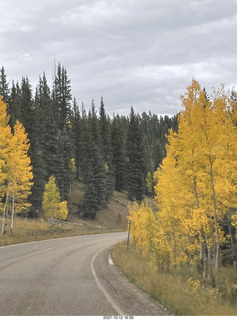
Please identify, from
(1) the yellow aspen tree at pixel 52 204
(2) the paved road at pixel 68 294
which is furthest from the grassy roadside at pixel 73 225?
(2) the paved road at pixel 68 294

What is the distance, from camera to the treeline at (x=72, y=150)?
1772 inches

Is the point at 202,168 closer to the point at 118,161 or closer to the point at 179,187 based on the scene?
the point at 179,187

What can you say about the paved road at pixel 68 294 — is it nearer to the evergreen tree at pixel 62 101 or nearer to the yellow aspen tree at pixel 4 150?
the yellow aspen tree at pixel 4 150

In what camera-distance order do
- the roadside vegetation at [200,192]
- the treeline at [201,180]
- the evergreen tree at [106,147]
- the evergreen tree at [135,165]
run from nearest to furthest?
the roadside vegetation at [200,192] → the treeline at [201,180] → the evergreen tree at [106,147] → the evergreen tree at [135,165]

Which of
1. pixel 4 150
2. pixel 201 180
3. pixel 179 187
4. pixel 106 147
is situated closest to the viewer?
pixel 201 180

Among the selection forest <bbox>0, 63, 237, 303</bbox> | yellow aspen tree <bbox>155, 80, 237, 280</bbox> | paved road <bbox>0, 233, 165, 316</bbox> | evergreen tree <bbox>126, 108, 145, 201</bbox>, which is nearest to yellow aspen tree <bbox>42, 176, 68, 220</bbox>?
A: forest <bbox>0, 63, 237, 303</bbox>

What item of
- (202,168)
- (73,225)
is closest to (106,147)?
(73,225)

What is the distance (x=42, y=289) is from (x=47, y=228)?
26.9m

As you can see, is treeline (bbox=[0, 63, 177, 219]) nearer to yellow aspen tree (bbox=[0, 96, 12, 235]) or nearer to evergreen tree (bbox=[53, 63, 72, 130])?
evergreen tree (bbox=[53, 63, 72, 130])

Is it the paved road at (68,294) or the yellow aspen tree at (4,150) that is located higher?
the yellow aspen tree at (4,150)

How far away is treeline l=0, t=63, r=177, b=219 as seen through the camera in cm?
4500

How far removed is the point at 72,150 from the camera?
62.0m

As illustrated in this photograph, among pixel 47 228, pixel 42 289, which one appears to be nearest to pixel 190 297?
pixel 42 289

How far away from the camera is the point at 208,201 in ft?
47.4
